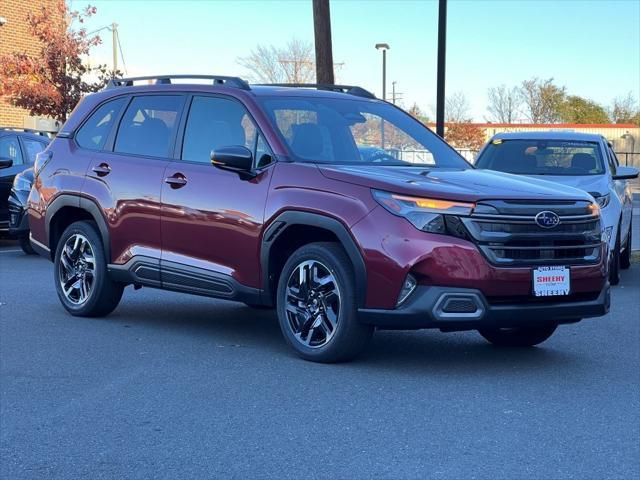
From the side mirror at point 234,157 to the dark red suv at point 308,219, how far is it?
0.01 meters

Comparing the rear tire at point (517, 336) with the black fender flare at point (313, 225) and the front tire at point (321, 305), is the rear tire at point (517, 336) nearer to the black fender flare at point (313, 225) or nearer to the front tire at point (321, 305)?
the front tire at point (321, 305)

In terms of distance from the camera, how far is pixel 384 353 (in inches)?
302

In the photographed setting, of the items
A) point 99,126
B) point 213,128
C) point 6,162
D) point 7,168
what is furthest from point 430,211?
point 7,168

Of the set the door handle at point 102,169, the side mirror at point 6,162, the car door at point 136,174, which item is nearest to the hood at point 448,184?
the car door at point 136,174

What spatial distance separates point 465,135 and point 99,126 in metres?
62.3

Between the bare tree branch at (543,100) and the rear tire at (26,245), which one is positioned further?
the bare tree branch at (543,100)

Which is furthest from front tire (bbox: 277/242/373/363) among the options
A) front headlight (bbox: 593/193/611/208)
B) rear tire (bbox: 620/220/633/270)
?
rear tire (bbox: 620/220/633/270)

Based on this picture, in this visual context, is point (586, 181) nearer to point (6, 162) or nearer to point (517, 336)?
point (517, 336)

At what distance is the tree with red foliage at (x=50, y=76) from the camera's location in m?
29.5

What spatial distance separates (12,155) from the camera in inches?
658

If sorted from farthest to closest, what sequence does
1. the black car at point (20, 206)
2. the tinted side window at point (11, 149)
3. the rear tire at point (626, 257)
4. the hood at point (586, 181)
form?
1. the tinted side window at point (11, 149)
2. the black car at point (20, 206)
3. the rear tire at point (626, 257)
4. the hood at point (586, 181)

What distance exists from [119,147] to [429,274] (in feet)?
11.1

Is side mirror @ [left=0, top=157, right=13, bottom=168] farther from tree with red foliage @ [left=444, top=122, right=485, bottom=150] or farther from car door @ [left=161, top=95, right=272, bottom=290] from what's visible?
tree with red foliage @ [left=444, top=122, right=485, bottom=150]

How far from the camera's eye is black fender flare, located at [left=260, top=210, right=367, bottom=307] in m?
6.82
